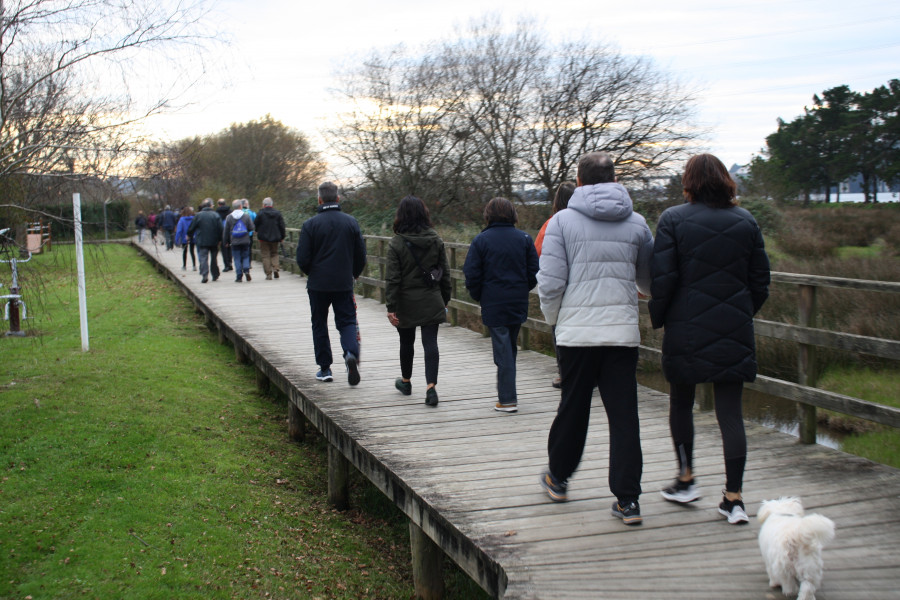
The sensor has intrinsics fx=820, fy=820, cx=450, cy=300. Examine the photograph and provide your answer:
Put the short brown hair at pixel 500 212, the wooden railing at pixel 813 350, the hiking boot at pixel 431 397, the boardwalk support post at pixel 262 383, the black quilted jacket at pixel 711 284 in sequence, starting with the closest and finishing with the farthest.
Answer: the black quilted jacket at pixel 711 284, the wooden railing at pixel 813 350, the short brown hair at pixel 500 212, the hiking boot at pixel 431 397, the boardwalk support post at pixel 262 383

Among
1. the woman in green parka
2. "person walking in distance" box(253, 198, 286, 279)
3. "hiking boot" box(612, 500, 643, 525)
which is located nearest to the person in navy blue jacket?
the woman in green parka

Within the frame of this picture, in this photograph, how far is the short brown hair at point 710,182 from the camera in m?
3.75

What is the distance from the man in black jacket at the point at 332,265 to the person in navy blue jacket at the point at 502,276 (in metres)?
1.34

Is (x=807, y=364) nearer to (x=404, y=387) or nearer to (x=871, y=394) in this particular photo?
(x=404, y=387)

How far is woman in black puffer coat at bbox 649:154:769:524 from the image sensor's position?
147 inches

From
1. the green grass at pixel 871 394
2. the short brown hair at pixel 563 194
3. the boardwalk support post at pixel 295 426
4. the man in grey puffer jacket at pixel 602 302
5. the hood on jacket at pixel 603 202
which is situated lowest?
the green grass at pixel 871 394

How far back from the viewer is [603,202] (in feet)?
12.5

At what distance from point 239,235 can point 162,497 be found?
444 inches

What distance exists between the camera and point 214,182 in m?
31.7

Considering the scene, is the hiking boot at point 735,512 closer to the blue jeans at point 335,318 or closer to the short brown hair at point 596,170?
the short brown hair at point 596,170

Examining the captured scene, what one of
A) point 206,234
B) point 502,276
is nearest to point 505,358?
point 502,276

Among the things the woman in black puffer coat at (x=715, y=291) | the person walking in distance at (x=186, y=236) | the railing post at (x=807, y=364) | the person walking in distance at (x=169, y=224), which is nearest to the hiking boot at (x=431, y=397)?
the railing post at (x=807, y=364)

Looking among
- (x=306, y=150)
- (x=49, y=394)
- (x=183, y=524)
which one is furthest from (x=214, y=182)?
(x=183, y=524)

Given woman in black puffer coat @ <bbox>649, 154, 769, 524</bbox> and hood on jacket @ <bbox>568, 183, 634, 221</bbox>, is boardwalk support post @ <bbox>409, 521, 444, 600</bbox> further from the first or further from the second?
hood on jacket @ <bbox>568, 183, 634, 221</bbox>
